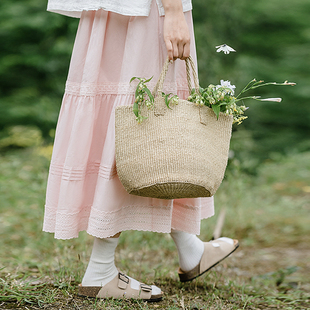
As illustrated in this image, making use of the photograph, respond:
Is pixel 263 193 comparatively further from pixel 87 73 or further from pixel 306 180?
pixel 87 73

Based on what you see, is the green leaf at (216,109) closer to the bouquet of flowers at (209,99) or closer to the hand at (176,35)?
the bouquet of flowers at (209,99)

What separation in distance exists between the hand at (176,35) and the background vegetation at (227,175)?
0.89m

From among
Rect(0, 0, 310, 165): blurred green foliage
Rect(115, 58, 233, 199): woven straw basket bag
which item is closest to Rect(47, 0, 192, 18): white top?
Rect(115, 58, 233, 199): woven straw basket bag

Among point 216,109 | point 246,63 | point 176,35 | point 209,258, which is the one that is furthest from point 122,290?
point 246,63

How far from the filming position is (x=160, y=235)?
2520 mm

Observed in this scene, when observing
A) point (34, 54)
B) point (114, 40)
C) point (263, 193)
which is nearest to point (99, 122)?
point (114, 40)

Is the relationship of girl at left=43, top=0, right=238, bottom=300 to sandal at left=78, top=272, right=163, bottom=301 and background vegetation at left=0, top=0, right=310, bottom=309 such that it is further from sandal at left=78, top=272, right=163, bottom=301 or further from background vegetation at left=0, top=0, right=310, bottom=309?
background vegetation at left=0, top=0, right=310, bottom=309

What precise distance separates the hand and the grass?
897 mm

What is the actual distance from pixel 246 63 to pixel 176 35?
14.4ft

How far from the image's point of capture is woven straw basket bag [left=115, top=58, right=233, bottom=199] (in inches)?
44.3

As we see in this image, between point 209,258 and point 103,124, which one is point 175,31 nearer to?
point 103,124

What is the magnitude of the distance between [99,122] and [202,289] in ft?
2.84

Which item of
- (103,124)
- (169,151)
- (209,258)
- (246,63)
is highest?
(246,63)

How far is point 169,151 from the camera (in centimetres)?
113
